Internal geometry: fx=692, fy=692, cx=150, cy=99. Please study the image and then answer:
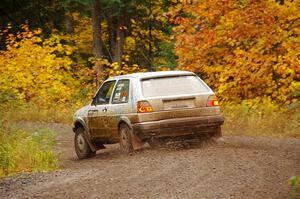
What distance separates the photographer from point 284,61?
65.6ft

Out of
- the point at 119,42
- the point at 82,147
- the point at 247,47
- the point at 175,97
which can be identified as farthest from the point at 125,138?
the point at 119,42

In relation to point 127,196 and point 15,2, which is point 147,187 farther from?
point 15,2

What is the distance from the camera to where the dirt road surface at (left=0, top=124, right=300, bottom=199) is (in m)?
9.02

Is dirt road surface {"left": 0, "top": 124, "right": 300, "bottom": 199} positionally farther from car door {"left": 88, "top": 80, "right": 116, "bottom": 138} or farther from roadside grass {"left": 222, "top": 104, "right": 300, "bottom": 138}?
roadside grass {"left": 222, "top": 104, "right": 300, "bottom": 138}

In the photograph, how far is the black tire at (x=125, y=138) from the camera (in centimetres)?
1348

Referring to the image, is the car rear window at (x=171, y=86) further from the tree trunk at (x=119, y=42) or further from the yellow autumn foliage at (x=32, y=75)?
the tree trunk at (x=119, y=42)

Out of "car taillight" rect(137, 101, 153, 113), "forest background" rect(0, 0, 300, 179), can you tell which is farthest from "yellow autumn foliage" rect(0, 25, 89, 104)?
"car taillight" rect(137, 101, 153, 113)

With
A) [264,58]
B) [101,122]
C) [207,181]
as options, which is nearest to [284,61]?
[264,58]

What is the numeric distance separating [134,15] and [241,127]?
21.1m

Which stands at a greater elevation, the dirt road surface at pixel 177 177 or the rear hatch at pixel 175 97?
the rear hatch at pixel 175 97

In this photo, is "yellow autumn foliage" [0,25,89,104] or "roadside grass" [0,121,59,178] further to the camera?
"yellow autumn foliage" [0,25,89,104]

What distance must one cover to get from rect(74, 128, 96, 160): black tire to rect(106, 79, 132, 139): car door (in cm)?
149

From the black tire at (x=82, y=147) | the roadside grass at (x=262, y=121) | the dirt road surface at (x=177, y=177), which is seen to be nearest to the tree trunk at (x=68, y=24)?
the roadside grass at (x=262, y=121)

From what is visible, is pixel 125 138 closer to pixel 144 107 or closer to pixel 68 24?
pixel 144 107
